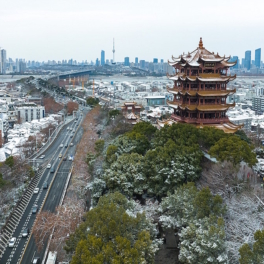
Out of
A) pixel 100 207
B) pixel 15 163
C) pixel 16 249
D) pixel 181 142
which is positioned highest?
pixel 181 142

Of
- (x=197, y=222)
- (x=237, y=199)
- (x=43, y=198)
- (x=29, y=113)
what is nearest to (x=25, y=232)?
(x=43, y=198)

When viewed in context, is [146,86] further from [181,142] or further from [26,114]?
[181,142]

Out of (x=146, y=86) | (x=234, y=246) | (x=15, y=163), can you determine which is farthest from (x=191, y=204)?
(x=146, y=86)

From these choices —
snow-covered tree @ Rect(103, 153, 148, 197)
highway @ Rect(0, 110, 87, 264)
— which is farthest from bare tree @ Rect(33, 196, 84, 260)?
snow-covered tree @ Rect(103, 153, 148, 197)

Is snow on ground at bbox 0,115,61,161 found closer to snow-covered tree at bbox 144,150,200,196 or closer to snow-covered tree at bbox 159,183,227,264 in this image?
snow-covered tree at bbox 144,150,200,196

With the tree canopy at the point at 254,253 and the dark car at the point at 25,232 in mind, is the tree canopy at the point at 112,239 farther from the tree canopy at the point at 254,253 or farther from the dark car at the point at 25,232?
the dark car at the point at 25,232
